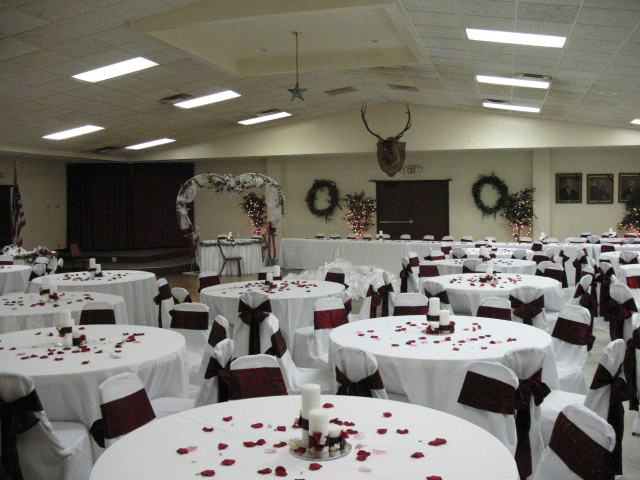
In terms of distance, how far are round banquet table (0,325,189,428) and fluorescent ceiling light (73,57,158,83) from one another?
235 inches

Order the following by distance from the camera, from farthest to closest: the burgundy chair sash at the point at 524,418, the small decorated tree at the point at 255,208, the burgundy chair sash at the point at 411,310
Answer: the small decorated tree at the point at 255,208, the burgundy chair sash at the point at 411,310, the burgundy chair sash at the point at 524,418

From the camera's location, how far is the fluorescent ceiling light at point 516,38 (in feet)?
24.9

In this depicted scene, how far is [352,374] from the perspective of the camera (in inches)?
132

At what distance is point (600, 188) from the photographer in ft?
52.5

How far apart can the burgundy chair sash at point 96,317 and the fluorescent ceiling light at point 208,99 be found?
25.7ft

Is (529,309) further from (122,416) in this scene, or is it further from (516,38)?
(516,38)

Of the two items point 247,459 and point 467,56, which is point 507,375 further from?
point 467,56

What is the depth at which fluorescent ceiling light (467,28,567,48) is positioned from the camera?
758cm

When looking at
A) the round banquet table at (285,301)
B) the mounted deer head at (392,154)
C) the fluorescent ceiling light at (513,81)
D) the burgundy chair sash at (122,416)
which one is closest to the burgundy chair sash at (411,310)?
the round banquet table at (285,301)

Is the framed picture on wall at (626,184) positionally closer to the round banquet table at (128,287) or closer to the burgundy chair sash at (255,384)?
the round banquet table at (128,287)

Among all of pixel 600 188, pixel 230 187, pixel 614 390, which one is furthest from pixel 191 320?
pixel 600 188

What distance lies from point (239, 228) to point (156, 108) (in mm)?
6916

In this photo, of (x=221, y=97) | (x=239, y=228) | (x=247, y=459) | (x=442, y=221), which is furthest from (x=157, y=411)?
(x=239, y=228)

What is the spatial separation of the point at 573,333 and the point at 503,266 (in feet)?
14.0
